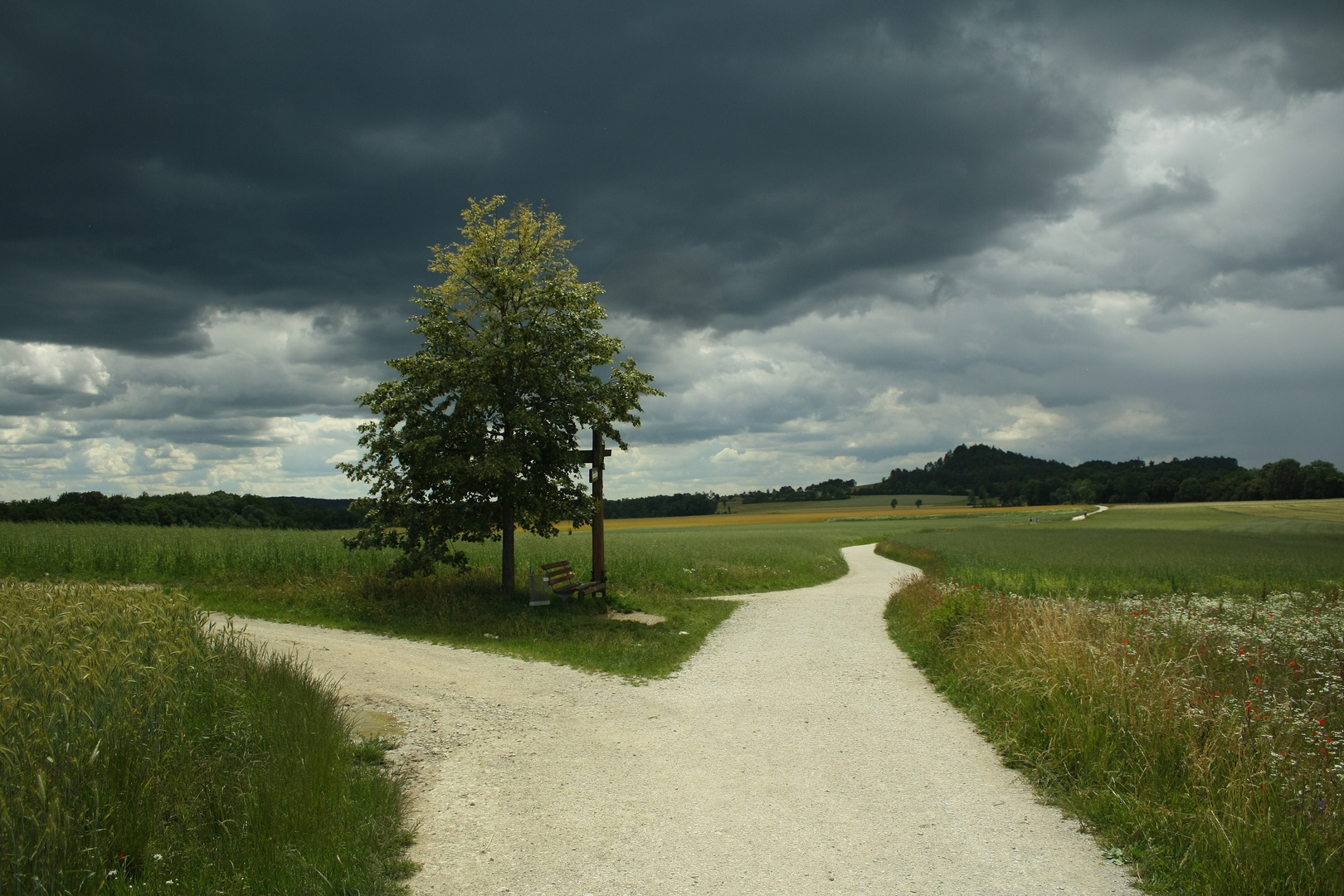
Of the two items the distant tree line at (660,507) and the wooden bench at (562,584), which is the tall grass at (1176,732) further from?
the distant tree line at (660,507)

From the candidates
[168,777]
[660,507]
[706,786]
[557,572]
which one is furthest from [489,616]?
[660,507]

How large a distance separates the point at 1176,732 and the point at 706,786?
405cm

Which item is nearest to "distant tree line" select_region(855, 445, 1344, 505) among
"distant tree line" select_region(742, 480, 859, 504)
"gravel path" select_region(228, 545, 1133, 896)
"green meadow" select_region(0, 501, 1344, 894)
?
"distant tree line" select_region(742, 480, 859, 504)

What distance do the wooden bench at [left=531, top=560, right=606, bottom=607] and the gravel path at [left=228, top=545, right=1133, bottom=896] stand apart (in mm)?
5204

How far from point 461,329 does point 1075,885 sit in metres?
14.8

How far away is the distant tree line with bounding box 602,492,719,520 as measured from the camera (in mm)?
112812

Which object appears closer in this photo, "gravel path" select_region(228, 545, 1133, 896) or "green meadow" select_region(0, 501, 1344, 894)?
"green meadow" select_region(0, 501, 1344, 894)

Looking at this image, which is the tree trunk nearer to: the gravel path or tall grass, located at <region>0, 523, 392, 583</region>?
tall grass, located at <region>0, 523, 392, 583</region>

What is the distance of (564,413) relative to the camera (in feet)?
53.6

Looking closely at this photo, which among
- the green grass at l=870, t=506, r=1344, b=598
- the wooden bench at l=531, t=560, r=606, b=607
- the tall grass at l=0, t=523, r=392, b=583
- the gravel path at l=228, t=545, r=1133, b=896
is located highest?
the tall grass at l=0, t=523, r=392, b=583

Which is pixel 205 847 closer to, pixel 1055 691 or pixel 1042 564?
pixel 1055 691

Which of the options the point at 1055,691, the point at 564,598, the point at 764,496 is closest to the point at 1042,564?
the point at 564,598

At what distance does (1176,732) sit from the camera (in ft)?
20.3

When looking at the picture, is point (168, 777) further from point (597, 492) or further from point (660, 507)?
point (660, 507)
